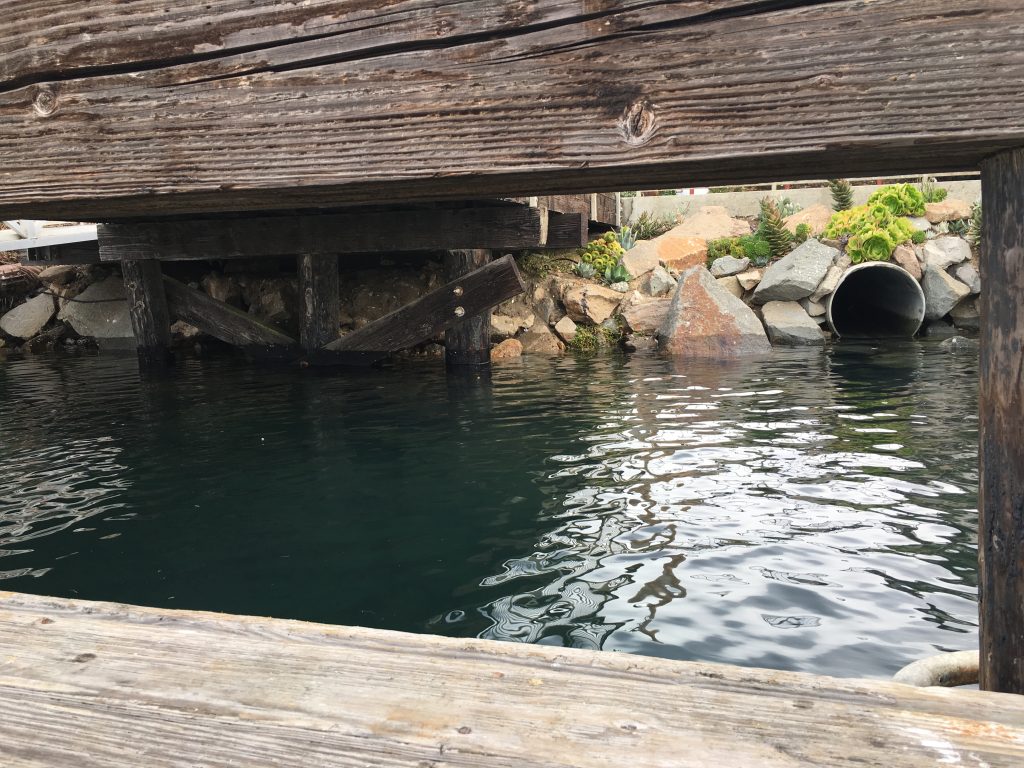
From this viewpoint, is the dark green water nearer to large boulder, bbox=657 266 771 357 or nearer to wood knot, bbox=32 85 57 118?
wood knot, bbox=32 85 57 118

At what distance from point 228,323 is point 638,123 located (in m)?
9.82

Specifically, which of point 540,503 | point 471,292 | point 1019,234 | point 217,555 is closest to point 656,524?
point 540,503

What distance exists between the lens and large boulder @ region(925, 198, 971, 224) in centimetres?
1507

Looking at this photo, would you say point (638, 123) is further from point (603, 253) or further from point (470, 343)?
point (603, 253)

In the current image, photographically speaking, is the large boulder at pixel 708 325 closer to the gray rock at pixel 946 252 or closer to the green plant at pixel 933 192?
the gray rock at pixel 946 252

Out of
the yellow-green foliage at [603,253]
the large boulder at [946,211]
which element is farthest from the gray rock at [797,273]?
the large boulder at [946,211]

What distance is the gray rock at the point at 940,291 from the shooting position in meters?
13.2

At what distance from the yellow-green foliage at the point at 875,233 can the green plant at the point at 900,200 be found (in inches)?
18.7

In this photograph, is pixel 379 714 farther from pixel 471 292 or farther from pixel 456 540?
pixel 471 292

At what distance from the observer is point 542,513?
15.6 ft

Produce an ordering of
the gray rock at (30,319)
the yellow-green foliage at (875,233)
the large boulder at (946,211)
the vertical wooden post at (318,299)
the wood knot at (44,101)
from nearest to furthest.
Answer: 1. the wood knot at (44,101)
2. the vertical wooden post at (318,299)
3. the yellow-green foliage at (875,233)
4. the gray rock at (30,319)
5. the large boulder at (946,211)

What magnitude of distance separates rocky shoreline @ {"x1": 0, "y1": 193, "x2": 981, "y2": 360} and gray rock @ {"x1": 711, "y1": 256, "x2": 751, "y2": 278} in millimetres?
21

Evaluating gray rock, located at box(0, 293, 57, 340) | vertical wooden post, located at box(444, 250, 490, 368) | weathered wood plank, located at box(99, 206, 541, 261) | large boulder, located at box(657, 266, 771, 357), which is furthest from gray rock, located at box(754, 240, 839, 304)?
gray rock, located at box(0, 293, 57, 340)

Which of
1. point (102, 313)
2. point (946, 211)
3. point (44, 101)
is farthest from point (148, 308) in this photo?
point (946, 211)
